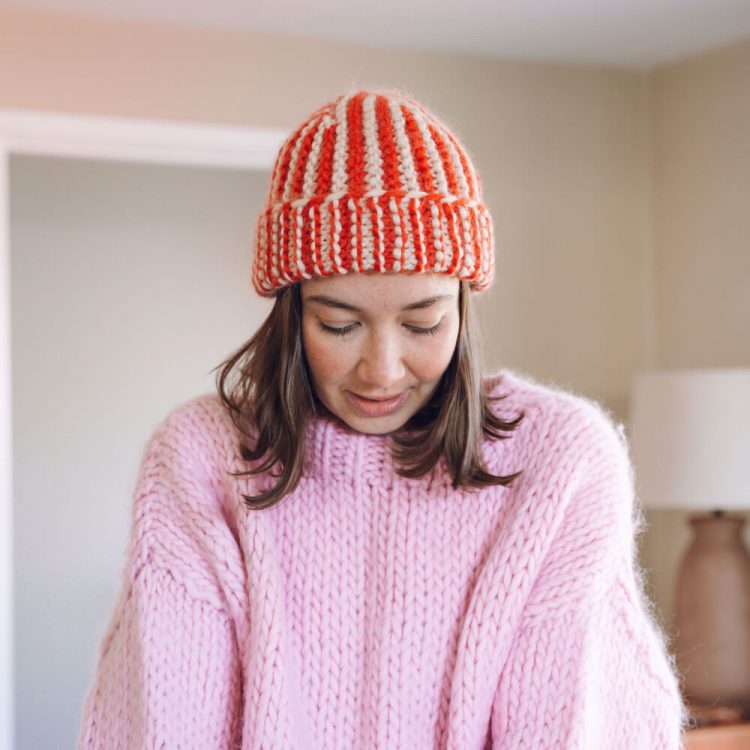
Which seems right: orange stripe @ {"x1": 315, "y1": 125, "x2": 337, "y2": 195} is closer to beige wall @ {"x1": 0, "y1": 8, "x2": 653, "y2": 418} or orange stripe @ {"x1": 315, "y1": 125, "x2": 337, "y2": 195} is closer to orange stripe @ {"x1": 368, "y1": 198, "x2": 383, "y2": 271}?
orange stripe @ {"x1": 368, "y1": 198, "x2": 383, "y2": 271}

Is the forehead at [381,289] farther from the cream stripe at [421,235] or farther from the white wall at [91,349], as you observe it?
the white wall at [91,349]

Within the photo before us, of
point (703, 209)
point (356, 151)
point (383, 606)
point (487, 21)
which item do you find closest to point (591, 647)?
point (383, 606)

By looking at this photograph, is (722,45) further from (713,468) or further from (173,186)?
(173,186)

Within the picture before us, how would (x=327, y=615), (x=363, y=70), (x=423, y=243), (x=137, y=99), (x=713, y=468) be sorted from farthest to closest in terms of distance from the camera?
(x=363, y=70)
(x=137, y=99)
(x=713, y=468)
(x=327, y=615)
(x=423, y=243)

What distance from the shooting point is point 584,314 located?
3000 mm

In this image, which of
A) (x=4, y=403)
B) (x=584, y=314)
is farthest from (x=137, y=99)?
(x=584, y=314)

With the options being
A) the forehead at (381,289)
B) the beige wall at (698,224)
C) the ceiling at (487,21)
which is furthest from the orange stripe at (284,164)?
the beige wall at (698,224)

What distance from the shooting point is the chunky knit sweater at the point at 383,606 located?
1087 millimetres

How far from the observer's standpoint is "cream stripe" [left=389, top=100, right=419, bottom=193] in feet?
3.45

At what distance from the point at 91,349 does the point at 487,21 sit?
47.8 inches

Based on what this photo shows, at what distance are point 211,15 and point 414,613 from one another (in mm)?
1789

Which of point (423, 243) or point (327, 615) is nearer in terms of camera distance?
point (423, 243)

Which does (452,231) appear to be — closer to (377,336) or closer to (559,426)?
(377,336)

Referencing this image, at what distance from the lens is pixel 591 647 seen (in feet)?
3.55
